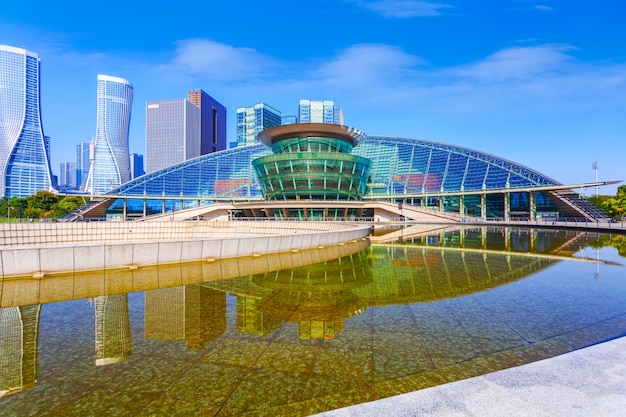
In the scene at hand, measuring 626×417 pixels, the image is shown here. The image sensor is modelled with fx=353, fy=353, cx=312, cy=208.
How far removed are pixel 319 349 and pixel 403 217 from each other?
70.3 m

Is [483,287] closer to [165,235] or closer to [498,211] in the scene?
[165,235]

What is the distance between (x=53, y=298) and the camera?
10664 mm

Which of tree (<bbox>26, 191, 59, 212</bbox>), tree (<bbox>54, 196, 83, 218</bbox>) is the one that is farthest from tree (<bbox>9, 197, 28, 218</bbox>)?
tree (<bbox>54, 196, 83, 218</bbox>)

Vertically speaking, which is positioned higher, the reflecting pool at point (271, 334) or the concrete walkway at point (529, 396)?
the concrete walkway at point (529, 396)

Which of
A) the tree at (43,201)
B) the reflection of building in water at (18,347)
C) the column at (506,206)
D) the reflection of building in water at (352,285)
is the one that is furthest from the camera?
the tree at (43,201)

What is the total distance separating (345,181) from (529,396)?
7580 centimetres

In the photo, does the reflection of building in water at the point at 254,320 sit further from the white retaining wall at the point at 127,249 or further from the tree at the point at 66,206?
the tree at the point at 66,206

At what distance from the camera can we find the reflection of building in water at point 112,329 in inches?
251

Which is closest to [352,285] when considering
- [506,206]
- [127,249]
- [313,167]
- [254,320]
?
[254,320]

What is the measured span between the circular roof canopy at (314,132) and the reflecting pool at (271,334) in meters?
70.5

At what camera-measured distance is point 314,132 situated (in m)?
83.0

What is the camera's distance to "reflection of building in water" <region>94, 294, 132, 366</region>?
6.38 metres

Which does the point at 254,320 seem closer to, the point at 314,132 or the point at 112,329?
the point at 112,329

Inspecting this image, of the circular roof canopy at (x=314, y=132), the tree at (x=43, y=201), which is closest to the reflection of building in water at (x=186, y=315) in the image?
the circular roof canopy at (x=314, y=132)
